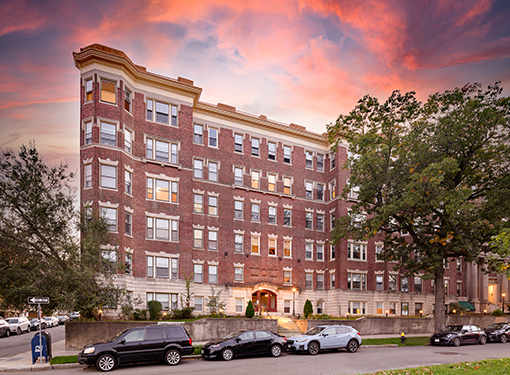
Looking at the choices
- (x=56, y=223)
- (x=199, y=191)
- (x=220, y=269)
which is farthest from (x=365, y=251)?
(x=56, y=223)

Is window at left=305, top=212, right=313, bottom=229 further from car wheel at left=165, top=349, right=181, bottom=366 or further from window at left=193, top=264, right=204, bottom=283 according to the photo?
car wheel at left=165, top=349, right=181, bottom=366

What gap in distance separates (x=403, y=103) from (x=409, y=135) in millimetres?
2336

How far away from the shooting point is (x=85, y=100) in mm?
31656

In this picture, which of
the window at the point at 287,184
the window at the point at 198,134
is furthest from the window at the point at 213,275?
the window at the point at 198,134

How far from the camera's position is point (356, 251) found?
44.2m

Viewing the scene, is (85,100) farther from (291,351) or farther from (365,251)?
(365,251)

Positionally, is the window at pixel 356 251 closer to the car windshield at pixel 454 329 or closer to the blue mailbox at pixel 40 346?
the car windshield at pixel 454 329

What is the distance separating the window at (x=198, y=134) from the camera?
38500 mm

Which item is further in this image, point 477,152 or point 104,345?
point 477,152

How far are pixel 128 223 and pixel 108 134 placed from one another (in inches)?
283

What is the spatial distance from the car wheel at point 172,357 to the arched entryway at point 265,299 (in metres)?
21.6

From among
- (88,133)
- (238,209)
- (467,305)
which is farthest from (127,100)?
(467,305)

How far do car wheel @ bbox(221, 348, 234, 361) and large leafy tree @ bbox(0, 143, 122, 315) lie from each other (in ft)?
28.4

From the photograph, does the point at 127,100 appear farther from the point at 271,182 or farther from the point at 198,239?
the point at 271,182
